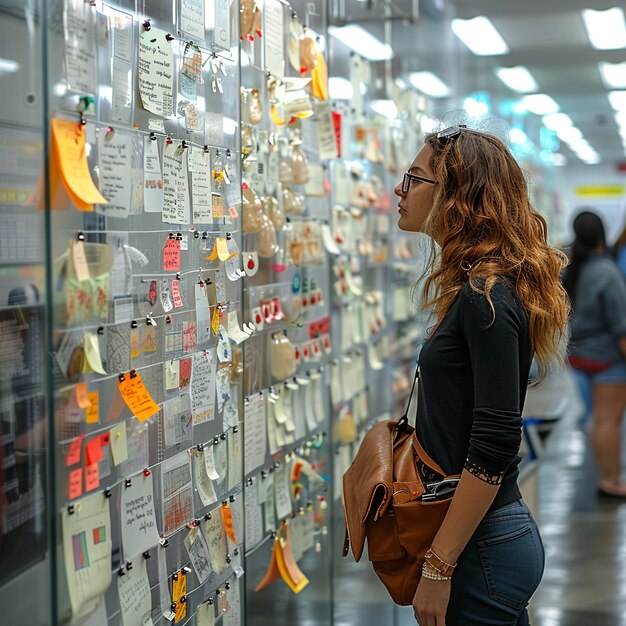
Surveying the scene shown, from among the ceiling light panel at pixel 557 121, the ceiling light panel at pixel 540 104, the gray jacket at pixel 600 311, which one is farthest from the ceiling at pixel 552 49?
the gray jacket at pixel 600 311

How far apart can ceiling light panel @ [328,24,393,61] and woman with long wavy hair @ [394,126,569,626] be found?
1.69 m

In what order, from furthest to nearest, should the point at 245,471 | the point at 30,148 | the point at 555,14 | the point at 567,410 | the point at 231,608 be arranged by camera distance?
the point at 567,410, the point at 555,14, the point at 245,471, the point at 231,608, the point at 30,148

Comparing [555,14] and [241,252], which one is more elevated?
[555,14]

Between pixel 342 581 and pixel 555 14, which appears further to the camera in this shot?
Answer: pixel 555 14

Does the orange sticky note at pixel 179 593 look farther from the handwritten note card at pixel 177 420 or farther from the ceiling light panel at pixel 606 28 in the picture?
the ceiling light panel at pixel 606 28

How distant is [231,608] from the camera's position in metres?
2.39

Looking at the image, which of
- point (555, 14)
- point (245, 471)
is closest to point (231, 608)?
point (245, 471)

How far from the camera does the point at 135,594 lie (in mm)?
1879

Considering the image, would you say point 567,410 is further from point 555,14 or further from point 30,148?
point 30,148

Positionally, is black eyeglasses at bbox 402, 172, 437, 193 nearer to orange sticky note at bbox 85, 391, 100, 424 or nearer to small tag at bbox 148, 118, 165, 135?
small tag at bbox 148, 118, 165, 135

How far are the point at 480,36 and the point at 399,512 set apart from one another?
649cm

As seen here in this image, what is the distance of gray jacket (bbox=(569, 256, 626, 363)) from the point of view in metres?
5.41

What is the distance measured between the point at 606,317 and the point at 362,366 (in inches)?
88.5

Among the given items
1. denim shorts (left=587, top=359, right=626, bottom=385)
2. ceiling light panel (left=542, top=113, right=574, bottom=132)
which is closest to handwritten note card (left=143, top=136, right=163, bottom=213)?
denim shorts (left=587, top=359, right=626, bottom=385)
